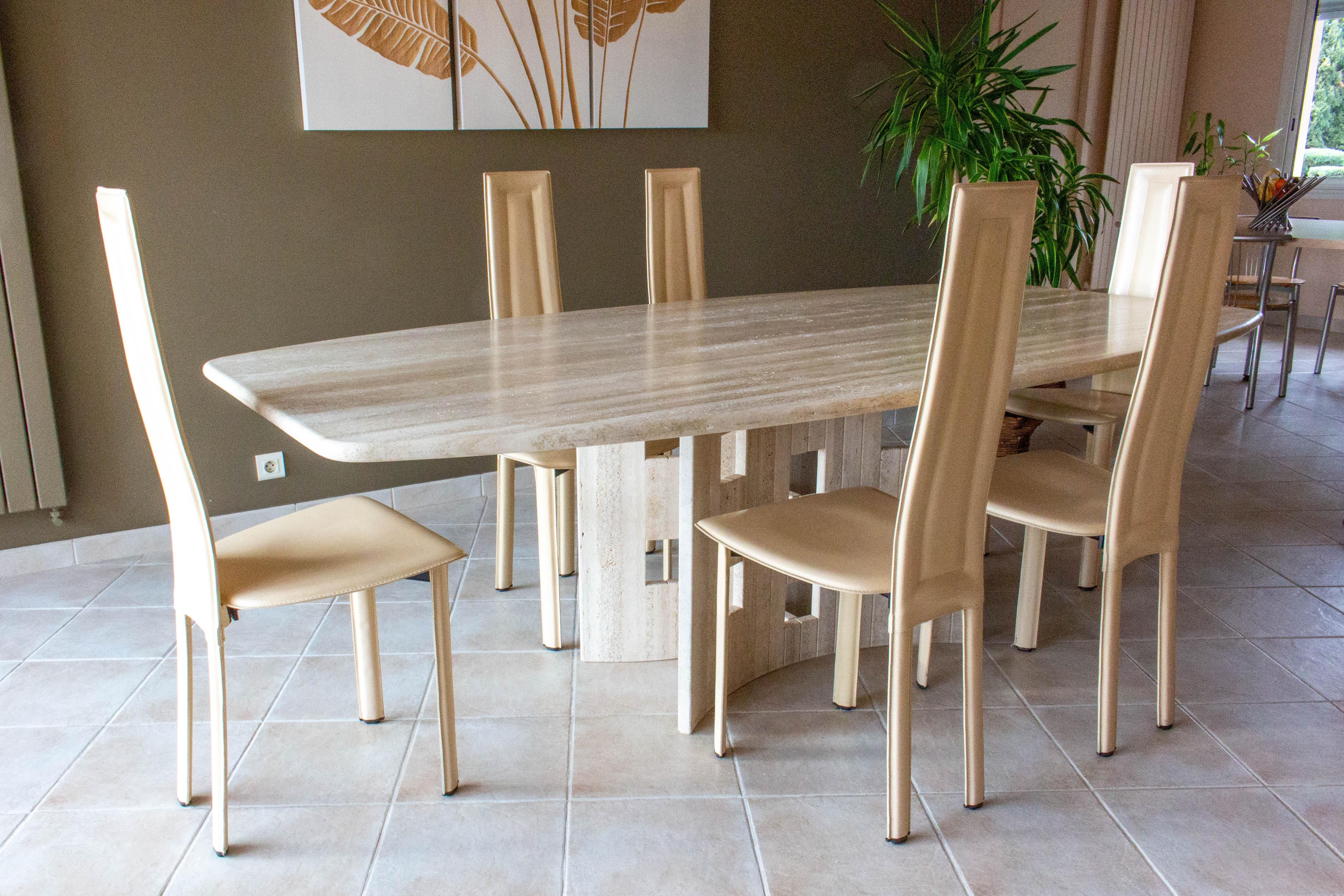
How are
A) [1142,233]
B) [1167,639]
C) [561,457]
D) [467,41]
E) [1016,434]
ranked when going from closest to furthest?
[1167,639] → [561,457] → [1142,233] → [467,41] → [1016,434]

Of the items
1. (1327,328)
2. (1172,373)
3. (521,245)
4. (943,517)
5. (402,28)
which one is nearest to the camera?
(943,517)

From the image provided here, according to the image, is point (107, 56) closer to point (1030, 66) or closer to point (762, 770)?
point (762, 770)

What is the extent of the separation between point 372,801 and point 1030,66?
480 cm

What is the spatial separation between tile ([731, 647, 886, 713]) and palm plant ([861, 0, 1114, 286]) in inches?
82.8

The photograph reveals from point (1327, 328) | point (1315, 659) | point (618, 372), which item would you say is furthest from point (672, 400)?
point (1327, 328)

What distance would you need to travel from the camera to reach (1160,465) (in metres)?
2.04

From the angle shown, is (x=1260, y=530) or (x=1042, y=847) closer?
(x=1042, y=847)

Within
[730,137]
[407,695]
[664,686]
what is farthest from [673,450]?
[730,137]

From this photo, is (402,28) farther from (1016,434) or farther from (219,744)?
(1016,434)

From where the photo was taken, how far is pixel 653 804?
1.88 metres

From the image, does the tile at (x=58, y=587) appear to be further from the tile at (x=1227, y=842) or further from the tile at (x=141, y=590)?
the tile at (x=1227, y=842)

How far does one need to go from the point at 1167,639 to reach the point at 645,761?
111 cm

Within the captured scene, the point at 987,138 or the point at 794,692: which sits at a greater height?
the point at 987,138

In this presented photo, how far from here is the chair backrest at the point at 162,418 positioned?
150 centimetres
